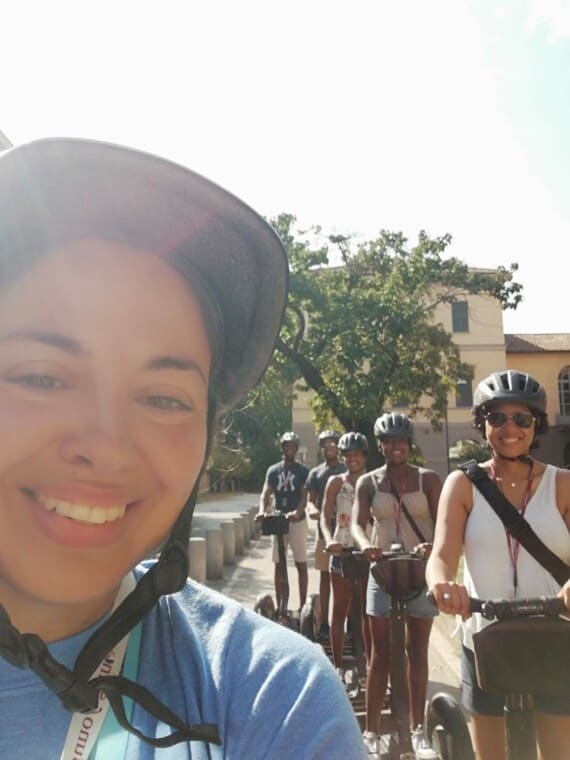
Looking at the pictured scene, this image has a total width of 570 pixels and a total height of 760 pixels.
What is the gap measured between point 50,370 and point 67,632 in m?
0.47

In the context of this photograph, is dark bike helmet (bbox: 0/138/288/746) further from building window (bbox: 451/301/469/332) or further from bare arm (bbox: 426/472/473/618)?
building window (bbox: 451/301/469/332)

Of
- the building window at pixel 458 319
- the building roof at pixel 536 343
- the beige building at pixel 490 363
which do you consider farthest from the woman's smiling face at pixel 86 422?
the building roof at pixel 536 343

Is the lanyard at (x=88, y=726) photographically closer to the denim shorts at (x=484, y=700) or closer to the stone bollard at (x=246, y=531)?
the denim shorts at (x=484, y=700)

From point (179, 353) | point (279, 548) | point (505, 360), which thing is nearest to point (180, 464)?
point (179, 353)

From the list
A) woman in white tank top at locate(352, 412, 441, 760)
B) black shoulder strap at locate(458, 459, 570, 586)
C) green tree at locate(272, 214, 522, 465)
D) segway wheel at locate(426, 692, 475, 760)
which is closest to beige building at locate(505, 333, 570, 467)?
green tree at locate(272, 214, 522, 465)

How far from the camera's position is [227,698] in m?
1.12

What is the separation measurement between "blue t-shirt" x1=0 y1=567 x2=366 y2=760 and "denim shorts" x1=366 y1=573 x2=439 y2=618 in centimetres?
325

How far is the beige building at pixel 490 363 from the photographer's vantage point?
4194 centimetres

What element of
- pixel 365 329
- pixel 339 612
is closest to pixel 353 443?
pixel 339 612

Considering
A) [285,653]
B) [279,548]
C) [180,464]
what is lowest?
[279,548]

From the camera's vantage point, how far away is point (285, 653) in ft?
3.82

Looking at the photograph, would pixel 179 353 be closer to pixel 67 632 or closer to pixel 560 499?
pixel 67 632

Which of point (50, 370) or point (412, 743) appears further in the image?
point (412, 743)

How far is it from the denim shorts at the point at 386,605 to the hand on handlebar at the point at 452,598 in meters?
1.45
